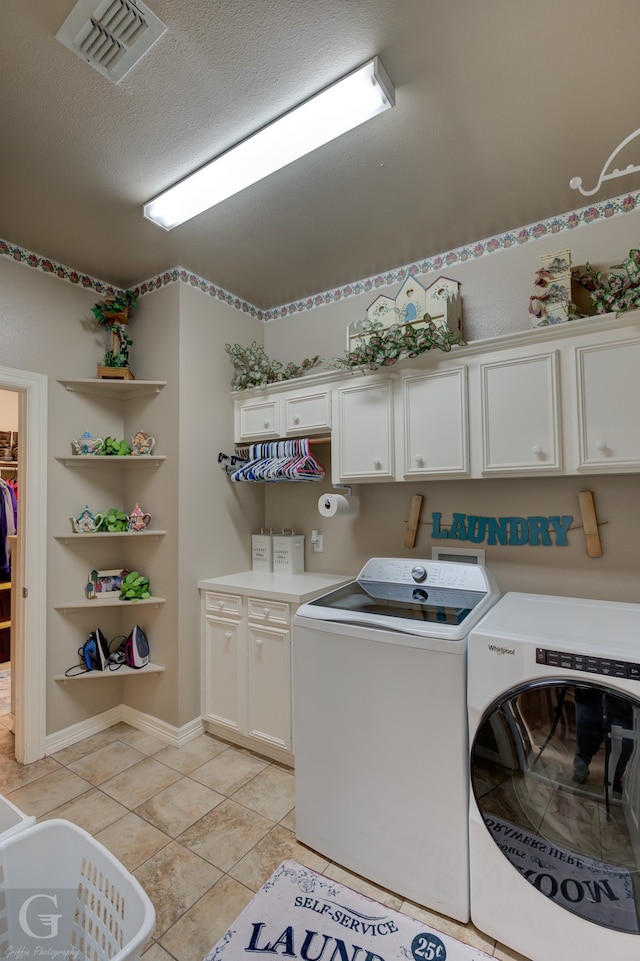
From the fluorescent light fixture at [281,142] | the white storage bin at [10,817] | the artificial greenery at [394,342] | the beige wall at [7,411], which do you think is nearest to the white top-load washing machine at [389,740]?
the white storage bin at [10,817]

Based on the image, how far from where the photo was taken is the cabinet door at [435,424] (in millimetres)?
2123

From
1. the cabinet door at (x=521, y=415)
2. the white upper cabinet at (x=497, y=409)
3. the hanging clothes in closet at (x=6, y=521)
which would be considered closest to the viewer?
the white upper cabinet at (x=497, y=409)

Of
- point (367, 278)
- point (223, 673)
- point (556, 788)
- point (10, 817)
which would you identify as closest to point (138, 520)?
point (223, 673)

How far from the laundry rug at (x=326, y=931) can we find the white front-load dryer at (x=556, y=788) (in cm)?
20

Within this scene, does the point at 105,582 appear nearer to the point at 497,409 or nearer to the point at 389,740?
the point at 389,740

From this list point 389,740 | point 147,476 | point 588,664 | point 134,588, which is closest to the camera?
point 588,664

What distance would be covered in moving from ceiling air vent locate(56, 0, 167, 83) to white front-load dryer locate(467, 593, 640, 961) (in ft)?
7.14

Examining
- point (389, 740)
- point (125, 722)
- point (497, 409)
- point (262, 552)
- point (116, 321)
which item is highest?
point (116, 321)

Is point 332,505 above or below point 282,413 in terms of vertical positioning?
below

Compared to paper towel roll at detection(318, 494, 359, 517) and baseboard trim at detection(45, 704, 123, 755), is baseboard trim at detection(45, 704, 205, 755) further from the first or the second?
paper towel roll at detection(318, 494, 359, 517)

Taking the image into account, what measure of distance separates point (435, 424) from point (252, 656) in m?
1.62

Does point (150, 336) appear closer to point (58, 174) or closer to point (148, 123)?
point (58, 174)

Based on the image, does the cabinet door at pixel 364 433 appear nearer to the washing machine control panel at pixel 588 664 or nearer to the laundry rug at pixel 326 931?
the washing machine control panel at pixel 588 664

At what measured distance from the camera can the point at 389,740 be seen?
162 centimetres
